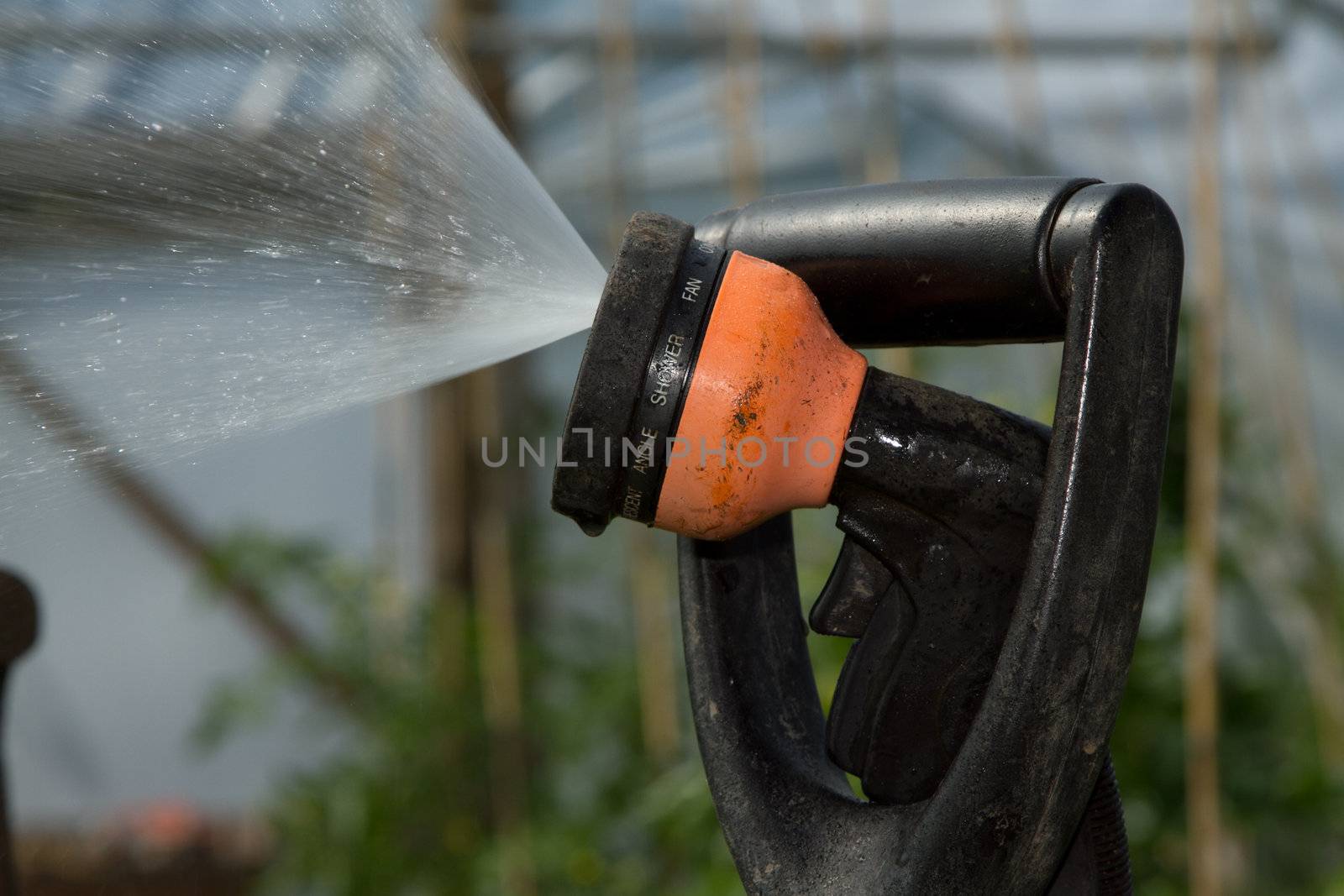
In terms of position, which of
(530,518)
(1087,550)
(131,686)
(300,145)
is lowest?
(131,686)

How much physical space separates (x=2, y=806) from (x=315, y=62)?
48 centimetres

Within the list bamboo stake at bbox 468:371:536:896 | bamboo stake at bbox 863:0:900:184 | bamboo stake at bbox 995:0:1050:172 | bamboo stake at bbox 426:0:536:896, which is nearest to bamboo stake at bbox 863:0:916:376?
bamboo stake at bbox 863:0:900:184

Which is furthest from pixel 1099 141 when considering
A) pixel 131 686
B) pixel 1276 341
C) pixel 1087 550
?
pixel 131 686

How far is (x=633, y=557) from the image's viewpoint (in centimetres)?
299

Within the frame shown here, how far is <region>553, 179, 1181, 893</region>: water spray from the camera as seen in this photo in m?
0.52

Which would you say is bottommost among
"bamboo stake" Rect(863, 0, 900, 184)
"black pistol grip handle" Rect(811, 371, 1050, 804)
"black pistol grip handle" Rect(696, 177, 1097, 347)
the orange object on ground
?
"black pistol grip handle" Rect(811, 371, 1050, 804)

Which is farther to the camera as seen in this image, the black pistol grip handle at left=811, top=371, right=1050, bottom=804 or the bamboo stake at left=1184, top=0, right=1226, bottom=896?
the bamboo stake at left=1184, top=0, right=1226, bottom=896

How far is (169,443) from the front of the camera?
672mm

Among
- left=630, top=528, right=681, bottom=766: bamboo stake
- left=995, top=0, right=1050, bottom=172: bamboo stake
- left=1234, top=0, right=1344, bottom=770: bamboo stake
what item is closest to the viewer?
left=995, top=0, right=1050, bottom=172: bamboo stake

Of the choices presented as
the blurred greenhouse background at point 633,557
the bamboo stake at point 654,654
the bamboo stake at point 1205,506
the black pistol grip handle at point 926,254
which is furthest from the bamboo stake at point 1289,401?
the black pistol grip handle at point 926,254

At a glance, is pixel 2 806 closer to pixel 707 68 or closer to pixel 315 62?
pixel 315 62

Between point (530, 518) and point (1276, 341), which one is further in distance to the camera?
point (530, 518)

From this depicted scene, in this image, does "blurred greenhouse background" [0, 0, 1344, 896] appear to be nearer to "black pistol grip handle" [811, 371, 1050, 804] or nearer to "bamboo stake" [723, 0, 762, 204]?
"bamboo stake" [723, 0, 762, 204]

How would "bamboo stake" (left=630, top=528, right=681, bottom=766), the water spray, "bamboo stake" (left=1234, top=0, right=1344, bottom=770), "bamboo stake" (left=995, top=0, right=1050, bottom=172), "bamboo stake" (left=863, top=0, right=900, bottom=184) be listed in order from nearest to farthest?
the water spray → "bamboo stake" (left=995, top=0, right=1050, bottom=172) → "bamboo stake" (left=863, top=0, right=900, bottom=184) → "bamboo stake" (left=1234, top=0, right=1344, bottom=770) → "bamboo stake" (left=630, top=528, right=681, bottom=766)
